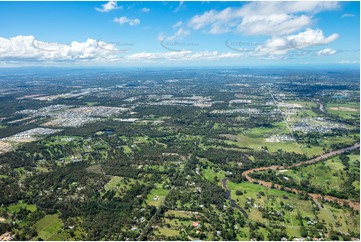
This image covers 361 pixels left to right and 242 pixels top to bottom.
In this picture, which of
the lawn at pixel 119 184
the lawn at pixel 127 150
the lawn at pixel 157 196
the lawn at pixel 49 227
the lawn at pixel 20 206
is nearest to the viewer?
the lawn at pixel 49 227

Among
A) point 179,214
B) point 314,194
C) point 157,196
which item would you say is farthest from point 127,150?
point 314,194

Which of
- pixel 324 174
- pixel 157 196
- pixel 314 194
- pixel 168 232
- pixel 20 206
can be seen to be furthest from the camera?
pixel 324 174

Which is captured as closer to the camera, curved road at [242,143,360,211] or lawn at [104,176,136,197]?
curved road at [242,143,360,211]

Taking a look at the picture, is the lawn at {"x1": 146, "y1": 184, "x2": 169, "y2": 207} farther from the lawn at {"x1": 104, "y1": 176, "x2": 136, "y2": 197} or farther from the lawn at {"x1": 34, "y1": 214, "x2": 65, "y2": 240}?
the lawn at {"x1": 34, "y1": 214, "x2": 65, "y2": 240}

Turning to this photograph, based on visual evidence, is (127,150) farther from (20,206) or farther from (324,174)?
(324,174)

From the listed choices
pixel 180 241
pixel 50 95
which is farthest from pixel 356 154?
pixel 50 95

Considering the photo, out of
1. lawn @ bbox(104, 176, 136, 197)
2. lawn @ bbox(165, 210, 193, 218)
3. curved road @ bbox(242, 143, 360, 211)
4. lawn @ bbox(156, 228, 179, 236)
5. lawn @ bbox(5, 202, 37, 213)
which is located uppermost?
Result: curved road @ bbox(242, 143, 360, 211)

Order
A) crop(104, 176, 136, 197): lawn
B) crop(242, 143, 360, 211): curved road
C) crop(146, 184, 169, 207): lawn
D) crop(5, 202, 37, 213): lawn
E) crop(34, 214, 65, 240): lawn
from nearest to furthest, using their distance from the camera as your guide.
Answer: crop(34, 214, 65, 240): lawn → crop(5, 202, 37, 213): lawn → crop(242, 143, 360, 211): curved road → crop(146, 184, 169, 207): lawn → crop(104, 176, 136, 197): lawn

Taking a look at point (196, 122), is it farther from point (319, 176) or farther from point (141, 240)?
point (141, 240)

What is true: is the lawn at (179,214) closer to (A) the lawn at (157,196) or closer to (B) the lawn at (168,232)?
(A) the lawn at (157,196)

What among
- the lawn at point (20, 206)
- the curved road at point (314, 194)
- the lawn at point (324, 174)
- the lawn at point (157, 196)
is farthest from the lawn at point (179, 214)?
the lawn at point (324, 174)

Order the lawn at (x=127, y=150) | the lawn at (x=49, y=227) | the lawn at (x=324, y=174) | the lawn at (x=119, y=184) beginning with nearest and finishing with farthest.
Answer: the lawn at (x=49, y=227)
the lawn at (x=119, y=184)
the lawn at (x=324, y=174)
the lawn at (x=127, y=150)

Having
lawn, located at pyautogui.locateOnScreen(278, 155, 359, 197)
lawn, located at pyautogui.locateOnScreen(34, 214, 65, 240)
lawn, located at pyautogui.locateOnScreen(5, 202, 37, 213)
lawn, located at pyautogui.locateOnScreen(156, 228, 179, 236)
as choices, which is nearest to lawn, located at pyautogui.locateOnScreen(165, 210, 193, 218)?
lawn, located at pyautogui.locateOnScreen(156, 228, 179, 236)
